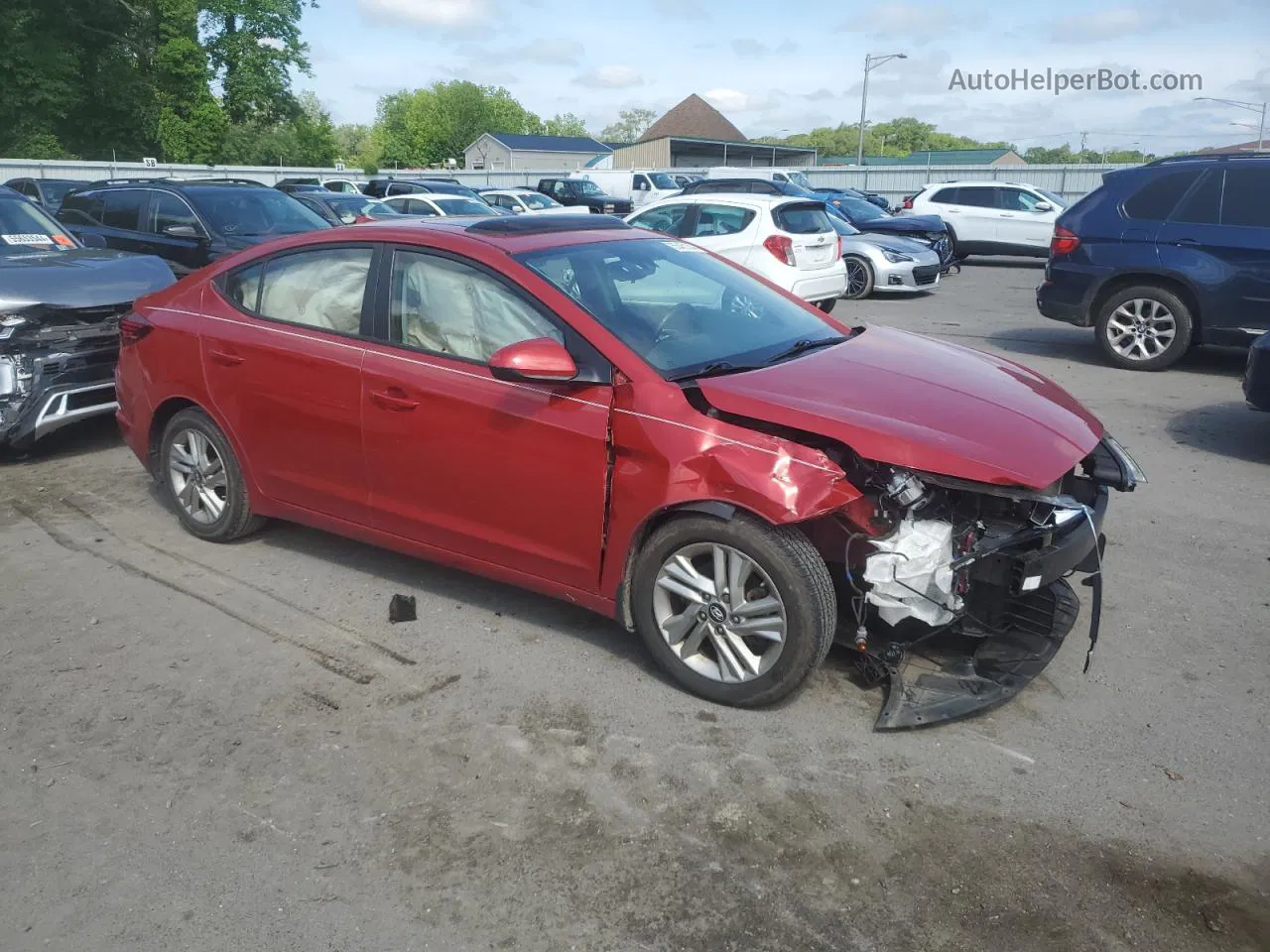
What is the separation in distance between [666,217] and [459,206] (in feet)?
26.4

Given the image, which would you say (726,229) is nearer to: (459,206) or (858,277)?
(858,277)

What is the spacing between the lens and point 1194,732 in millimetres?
3695

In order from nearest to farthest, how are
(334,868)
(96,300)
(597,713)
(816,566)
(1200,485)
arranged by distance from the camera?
(334,868), (816,566), (597,713), (1200,485), (96,300)

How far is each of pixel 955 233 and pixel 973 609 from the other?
1973cm

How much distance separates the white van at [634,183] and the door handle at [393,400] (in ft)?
102

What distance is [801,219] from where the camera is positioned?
13203mm

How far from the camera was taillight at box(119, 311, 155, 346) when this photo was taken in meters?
5.50

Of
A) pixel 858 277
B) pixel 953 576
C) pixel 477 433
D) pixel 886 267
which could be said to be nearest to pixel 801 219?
pixel 886 267

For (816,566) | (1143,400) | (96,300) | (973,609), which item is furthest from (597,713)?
(1143,400)

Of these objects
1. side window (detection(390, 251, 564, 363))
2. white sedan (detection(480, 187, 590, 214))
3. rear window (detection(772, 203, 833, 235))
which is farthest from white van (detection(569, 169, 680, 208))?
side window (detection(390, 251, 564, 363))

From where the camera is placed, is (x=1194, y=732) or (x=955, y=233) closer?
(x=1194, y=732)

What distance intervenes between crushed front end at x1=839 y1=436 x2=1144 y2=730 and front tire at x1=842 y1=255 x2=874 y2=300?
12.4 m

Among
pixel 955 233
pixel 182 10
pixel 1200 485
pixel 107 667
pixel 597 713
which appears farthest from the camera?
pixel 182 10

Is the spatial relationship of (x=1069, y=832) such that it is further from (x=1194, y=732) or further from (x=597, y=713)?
(x=597, y=713)
